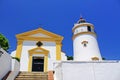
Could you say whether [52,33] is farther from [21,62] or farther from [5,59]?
[5,59]

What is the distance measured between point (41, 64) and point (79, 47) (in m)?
5.60

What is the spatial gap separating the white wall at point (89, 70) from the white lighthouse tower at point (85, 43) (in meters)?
8.75

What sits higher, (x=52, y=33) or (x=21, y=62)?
(x=52, y=33)

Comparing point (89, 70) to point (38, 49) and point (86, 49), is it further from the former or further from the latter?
point (38, 49)

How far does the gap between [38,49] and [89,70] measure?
1086 centimetres

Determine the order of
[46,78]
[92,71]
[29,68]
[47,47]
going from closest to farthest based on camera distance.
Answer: [92,71] < [46,78] < [29,68] < [47,47]

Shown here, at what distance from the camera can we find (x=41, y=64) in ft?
66.6

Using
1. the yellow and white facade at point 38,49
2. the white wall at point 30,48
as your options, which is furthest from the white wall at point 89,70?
the white wall at point 30,48

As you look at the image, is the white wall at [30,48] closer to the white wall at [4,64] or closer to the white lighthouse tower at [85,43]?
the white lighthouse tower at [85,43]

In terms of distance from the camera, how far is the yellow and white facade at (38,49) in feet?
65.0

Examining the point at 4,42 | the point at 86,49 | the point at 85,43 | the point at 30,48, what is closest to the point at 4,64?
the point at 30,48

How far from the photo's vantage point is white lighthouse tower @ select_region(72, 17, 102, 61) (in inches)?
807

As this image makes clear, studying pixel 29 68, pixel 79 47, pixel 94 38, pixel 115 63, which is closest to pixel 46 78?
pixel 115 63

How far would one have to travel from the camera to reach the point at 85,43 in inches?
846
